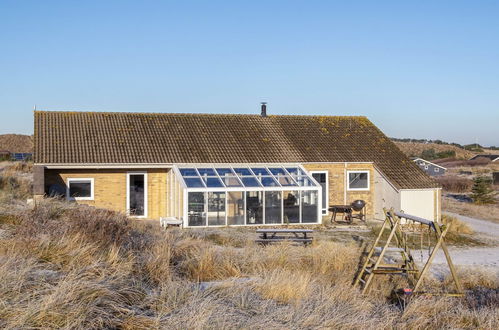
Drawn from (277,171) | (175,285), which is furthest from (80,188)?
(175,285)

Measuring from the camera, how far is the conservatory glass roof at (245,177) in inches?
797

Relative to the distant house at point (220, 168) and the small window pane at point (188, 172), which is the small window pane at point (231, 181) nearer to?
the distant house at point (220, 168)

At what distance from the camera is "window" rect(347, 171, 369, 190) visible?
24.1 meters

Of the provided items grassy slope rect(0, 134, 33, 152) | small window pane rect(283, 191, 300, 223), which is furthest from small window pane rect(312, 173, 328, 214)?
grassy slope rect(0, 134, 33, 152)

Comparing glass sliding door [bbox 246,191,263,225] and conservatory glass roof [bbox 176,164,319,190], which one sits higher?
conservatory glass roof [bbox 176,164,319,190]

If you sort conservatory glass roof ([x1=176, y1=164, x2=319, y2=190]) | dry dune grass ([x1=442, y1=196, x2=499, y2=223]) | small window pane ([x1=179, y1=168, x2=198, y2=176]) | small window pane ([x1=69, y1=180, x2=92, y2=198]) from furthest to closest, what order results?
1. dry dune grass ([x1=442, y1=196, x2=499, y2=223])
2. small window pane ([x1=69, y1=180, x2=92, y2=198])
3. small window pane ([x1=179, y1=168, x2=198, y2=176])
4. conservatory glass roof ([x1=176, y1=164, x2=319, y2=190])

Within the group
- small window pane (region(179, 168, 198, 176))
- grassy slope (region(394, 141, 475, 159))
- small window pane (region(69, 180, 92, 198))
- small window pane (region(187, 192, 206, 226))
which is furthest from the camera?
grassy slope (region(394, 141, 475, 159))

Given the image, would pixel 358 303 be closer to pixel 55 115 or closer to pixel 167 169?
pixel 167 169

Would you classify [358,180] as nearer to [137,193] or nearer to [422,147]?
[137,193]

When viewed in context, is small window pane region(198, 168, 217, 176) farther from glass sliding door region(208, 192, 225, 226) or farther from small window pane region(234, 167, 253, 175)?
glass sliding door region(208, 192, 225, 226)

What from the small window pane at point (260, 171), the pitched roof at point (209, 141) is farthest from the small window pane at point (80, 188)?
the small window pane at point (260, 171)

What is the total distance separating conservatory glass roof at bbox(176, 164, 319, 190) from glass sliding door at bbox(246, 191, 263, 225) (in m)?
0.29

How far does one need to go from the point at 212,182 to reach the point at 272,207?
2.31 meters

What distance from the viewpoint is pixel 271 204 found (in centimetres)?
2050
